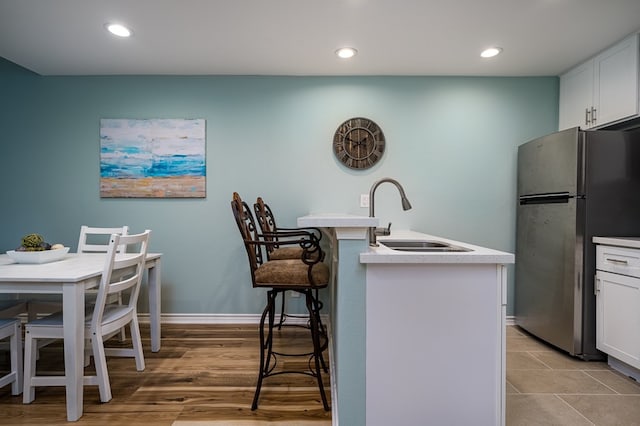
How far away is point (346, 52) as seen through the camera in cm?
253

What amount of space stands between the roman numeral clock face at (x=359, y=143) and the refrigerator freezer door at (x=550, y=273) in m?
1.37

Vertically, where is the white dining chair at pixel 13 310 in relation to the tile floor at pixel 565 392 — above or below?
above

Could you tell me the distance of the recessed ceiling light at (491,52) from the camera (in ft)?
8.11

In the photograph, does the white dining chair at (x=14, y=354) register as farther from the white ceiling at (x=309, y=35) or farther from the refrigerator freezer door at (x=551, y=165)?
the refrigerator freezer door at (x=551, y=165)

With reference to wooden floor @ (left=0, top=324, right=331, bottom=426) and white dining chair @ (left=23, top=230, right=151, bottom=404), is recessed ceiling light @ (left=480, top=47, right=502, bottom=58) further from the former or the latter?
white dining chair @ (left=23, top=230, right=151, bottom=404)

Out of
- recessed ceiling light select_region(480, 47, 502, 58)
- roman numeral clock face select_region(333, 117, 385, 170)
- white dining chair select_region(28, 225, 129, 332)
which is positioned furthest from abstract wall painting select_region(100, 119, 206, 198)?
recessed ceiling light select_region(480, 47, 502, 58)

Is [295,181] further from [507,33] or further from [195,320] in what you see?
[507,33]

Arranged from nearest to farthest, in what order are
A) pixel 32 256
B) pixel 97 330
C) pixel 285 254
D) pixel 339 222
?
pixel 339 222, pixel 97 330, pixel 32 256, pixel 285 254

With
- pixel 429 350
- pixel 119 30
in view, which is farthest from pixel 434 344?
pixel 119 30

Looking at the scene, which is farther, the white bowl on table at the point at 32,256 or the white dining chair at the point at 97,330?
the white bowl on table at the point at 32,256

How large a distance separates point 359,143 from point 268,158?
0.84 m

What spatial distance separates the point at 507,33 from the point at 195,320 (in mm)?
3366

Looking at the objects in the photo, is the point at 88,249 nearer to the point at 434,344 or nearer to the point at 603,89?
the point at 434,344

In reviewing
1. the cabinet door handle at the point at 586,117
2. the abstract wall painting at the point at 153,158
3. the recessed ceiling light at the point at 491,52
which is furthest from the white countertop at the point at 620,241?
the abstract wall painting at the point at 153,158
